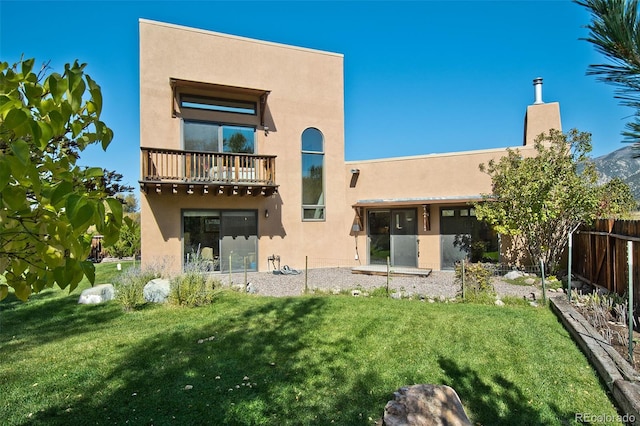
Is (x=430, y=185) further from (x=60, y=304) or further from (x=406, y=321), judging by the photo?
(x=60, y=304)

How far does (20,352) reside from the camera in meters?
4.61

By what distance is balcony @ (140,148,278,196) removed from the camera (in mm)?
10327

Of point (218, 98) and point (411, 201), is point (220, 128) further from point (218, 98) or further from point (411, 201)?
point (411, 201)

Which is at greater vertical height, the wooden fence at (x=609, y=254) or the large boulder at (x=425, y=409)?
the wooden fence at (x=609, y=254)

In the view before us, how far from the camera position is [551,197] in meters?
9.36

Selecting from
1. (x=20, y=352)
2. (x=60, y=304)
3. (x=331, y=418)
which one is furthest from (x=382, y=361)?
(x=60, y=304)

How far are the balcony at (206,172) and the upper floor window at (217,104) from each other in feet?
5.79

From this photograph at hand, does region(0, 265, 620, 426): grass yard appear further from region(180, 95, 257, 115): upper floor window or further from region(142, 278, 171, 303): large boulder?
region(180, 95, 257, 115): upper floor window

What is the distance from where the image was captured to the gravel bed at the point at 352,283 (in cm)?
838

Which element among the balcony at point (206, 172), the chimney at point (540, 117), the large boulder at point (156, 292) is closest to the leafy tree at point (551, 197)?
the chimney at point (540, 117)

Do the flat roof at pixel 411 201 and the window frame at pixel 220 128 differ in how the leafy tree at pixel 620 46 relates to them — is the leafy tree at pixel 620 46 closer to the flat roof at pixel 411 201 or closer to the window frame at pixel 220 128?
the flat roof at pixel 411 201

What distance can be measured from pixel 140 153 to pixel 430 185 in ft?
31.4

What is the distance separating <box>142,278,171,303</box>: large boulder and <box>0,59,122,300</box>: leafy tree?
6.37 m

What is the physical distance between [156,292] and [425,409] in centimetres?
630
